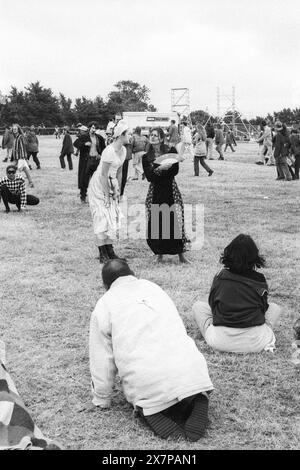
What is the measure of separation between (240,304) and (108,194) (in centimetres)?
332

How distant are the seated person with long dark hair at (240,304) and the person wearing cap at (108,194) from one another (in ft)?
9.84

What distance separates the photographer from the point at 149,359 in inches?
141

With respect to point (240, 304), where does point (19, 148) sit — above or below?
above

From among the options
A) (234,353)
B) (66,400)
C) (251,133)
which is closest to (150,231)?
(234,353)

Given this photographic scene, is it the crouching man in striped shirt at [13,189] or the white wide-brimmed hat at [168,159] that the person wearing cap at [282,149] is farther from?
the white wide-brimmed hat at [168,159]

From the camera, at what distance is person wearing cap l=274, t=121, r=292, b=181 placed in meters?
17.1

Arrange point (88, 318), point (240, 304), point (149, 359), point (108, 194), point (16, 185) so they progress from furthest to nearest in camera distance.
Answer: point (16, 185), point (108, 194), point (88, 318), point (240, 304), point (149, 359)

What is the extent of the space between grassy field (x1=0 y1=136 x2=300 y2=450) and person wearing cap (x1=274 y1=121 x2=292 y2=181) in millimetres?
4656

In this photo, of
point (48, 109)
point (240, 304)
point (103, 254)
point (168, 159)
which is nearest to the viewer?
point (240, 304)

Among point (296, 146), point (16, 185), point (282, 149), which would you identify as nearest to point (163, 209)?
point (16, 185)

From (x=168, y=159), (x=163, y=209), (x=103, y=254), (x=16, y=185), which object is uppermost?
(x=168, y=159)

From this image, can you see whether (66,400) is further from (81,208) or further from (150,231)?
(81,208)

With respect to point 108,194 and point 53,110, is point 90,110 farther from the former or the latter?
point 108,194

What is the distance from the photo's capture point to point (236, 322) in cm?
473
